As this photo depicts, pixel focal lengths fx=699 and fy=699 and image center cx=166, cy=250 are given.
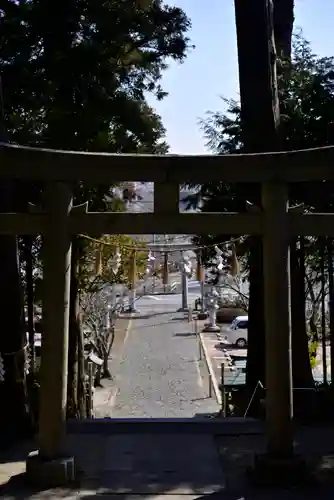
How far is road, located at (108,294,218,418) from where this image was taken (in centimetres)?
1986

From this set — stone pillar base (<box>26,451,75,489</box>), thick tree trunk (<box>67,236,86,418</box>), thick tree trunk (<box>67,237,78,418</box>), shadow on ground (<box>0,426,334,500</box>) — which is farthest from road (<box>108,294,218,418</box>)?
stone pillar base (<box>26,451,75,489</box>)

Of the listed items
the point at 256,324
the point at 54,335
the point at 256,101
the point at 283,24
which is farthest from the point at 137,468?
the point at 283,24

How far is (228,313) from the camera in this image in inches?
1572

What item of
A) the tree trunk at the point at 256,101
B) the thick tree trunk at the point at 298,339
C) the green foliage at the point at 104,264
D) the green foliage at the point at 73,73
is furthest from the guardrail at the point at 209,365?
the green foliage at the point at 73,73

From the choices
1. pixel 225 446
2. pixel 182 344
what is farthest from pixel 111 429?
A: pixel 182 344

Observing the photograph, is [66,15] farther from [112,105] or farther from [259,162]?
[259,162]

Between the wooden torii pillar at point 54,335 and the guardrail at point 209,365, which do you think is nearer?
the wooden torii pillar at point 54,335

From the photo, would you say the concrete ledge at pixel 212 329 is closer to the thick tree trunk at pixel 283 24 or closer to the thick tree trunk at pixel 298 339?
the thick tree trunk at pixel 283 24

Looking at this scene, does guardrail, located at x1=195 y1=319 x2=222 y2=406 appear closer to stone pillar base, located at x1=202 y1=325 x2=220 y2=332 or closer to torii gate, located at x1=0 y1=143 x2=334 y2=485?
stone pillar base, located at x1=202 y1=325 x2=220 y2=332

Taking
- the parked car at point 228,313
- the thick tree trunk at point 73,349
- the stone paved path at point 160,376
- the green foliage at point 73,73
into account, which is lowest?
the stone paved path at point 160,376

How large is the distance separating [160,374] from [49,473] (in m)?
18.8

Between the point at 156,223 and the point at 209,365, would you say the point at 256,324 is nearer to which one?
the point at 156,223

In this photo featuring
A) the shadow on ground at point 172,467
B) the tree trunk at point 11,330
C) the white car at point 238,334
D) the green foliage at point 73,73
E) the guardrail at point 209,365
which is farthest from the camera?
the white car at point 238,334

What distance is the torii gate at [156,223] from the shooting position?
6.70 m
